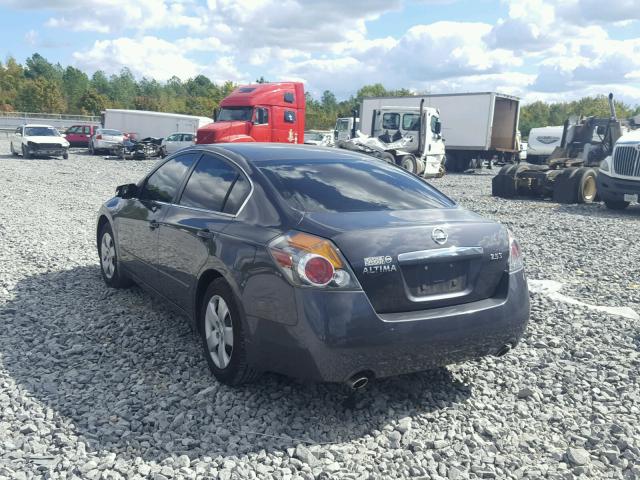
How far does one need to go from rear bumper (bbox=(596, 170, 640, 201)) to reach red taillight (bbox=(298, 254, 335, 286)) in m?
12.3

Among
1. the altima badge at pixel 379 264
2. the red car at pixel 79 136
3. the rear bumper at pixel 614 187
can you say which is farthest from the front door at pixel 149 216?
the red car at pixel 79 136

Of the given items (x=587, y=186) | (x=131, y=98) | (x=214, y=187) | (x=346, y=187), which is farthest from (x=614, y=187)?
(x=131, y=98)

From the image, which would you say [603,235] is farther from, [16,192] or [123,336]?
[16,192]

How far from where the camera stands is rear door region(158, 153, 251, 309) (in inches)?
160

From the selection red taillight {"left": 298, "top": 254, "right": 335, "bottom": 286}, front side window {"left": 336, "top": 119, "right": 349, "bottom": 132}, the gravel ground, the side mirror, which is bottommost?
the gravel ground

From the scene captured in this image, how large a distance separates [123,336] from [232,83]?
304 feet

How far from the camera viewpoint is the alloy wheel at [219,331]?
3.85m

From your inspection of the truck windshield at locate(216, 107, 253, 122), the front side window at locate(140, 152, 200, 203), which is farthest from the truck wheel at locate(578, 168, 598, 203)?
the front side window at locate(140, 152, 200, 203)

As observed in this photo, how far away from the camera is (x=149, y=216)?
5102mm

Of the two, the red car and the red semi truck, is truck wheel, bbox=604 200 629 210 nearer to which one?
the red semi truck

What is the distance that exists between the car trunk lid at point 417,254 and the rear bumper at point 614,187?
11.2 m

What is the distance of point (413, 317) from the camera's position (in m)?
3.40

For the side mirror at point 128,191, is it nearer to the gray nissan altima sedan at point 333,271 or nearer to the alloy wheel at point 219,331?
the gray nissan altima sedan at point 333,271

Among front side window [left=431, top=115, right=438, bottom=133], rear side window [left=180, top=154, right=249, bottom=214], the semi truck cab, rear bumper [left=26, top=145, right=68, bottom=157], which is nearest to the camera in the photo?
rear side window [left=180, top=154, right=249, bottom=214]
